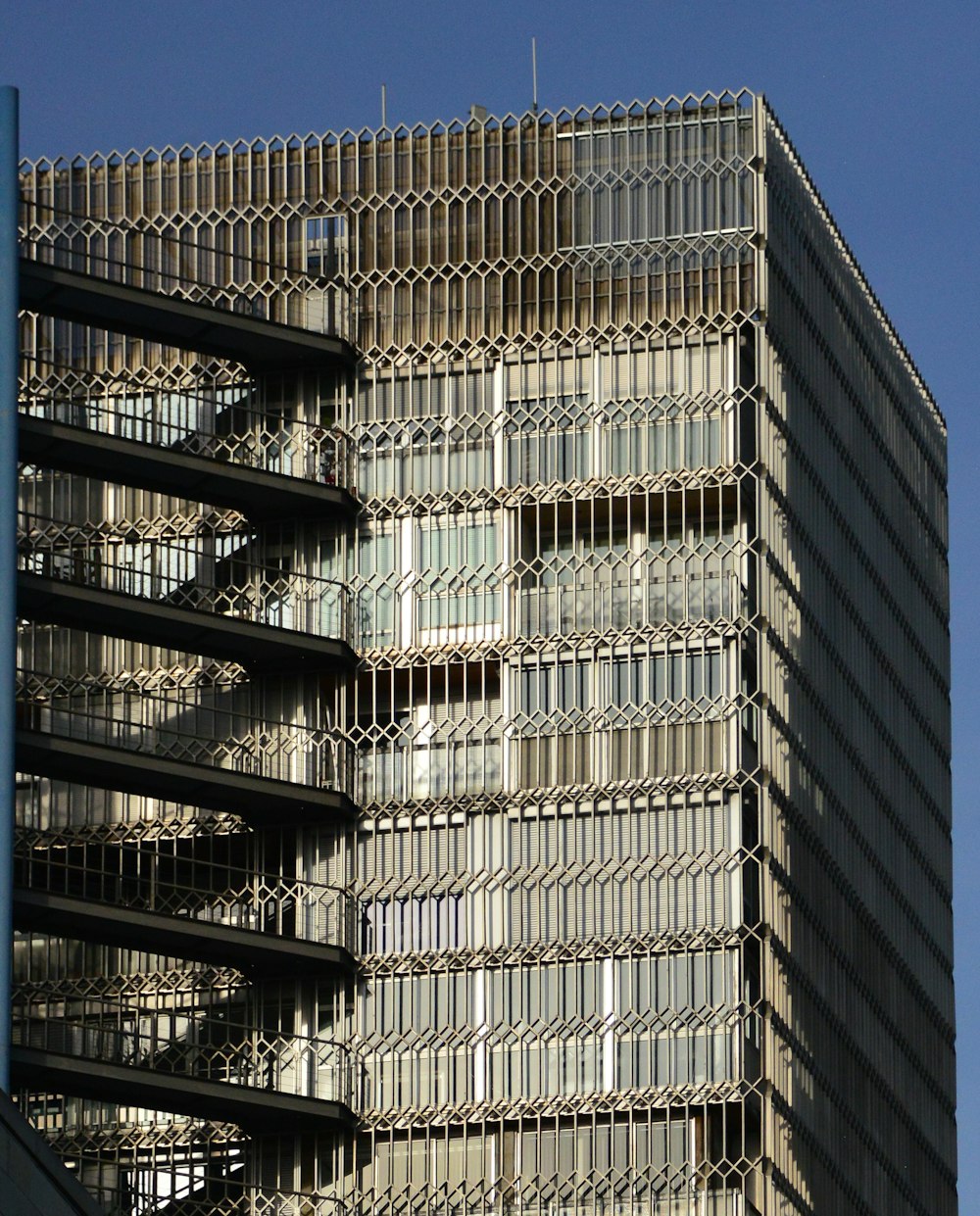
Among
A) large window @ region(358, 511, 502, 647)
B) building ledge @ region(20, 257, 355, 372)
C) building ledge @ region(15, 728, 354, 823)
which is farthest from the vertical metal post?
large window @ region(358, 511, 502, 647)

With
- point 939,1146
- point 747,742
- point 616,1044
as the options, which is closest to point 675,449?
point 747,742

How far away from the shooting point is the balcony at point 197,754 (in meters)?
71.1

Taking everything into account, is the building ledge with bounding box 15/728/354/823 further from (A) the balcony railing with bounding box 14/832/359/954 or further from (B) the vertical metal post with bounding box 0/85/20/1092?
(B) the vertical metal post with bounding box 0/85/20/1092

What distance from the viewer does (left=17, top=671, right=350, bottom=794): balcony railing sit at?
73.7 m

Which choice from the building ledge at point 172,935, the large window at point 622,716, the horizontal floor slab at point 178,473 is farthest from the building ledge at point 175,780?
the horizontal floor slab at point 178,473

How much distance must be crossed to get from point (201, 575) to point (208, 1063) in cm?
945

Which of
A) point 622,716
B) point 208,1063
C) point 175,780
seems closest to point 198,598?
point 175,780

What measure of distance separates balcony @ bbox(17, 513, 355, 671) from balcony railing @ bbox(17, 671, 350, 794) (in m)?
1.26

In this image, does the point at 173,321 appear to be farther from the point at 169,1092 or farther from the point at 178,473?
the point at 169,1092

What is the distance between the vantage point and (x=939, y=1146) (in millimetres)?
82562

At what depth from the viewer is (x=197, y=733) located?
74312 mm

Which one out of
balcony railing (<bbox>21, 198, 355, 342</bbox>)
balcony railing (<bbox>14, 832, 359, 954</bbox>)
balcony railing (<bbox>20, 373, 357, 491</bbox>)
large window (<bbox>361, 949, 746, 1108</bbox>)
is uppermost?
balcony railing (<bbox>21, 198, 355, 342</bbox>)

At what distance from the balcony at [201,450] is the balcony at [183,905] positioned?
21.7 ft

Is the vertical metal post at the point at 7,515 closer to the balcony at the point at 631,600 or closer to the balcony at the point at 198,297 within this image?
the balcony at the point at 198,297
